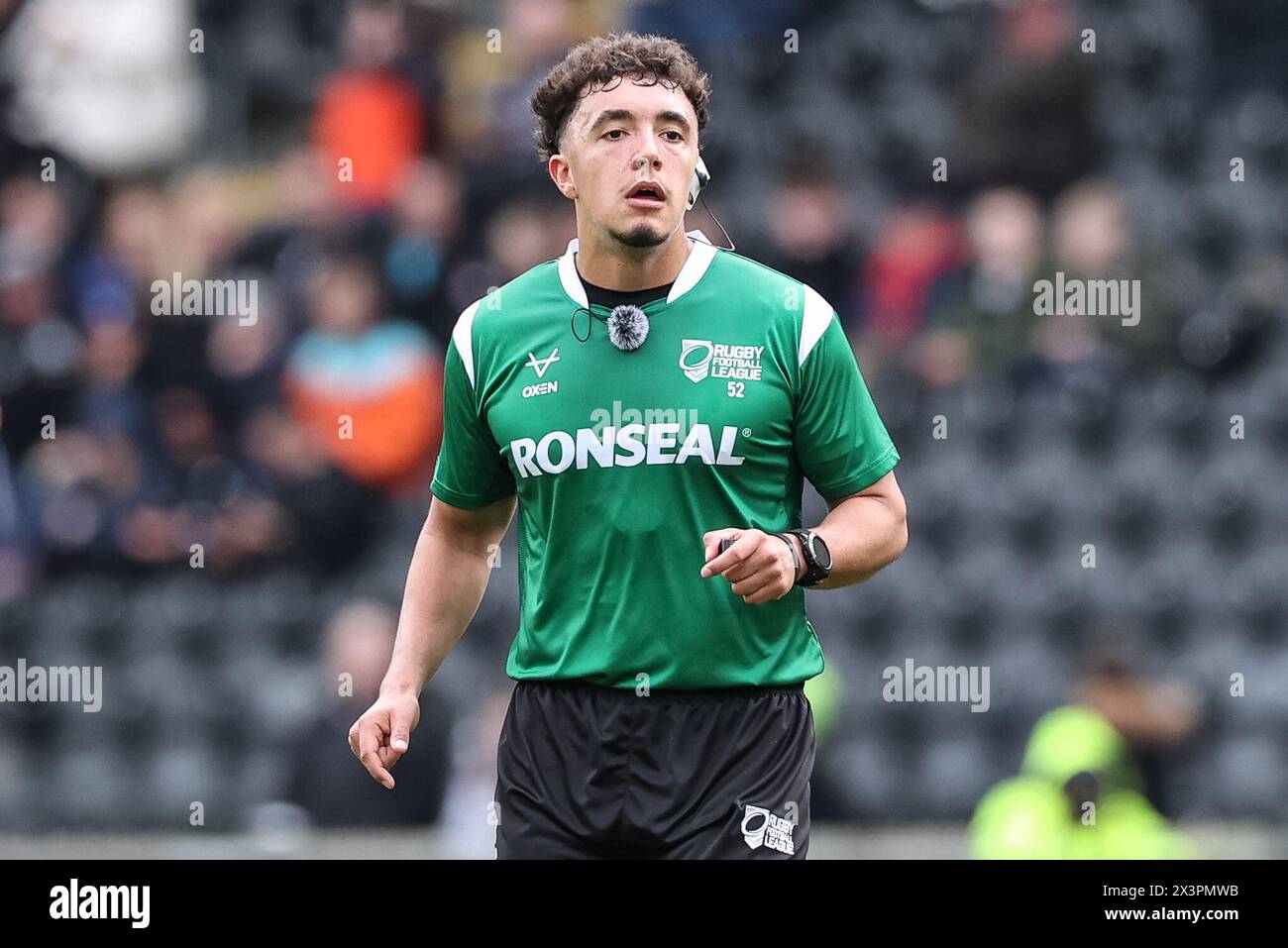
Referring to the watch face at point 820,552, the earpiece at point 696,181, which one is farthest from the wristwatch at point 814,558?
the earpiece at point 696,181

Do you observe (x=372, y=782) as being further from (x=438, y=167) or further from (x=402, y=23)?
(x=402, y=23)

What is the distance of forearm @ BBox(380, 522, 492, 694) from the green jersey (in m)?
0.24

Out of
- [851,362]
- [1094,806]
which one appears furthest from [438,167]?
[851,362]

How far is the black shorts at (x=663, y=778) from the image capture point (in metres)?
3.67

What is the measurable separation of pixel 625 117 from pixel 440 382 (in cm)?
444

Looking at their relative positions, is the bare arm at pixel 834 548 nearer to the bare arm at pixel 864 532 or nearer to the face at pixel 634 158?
the bare arm at pixel 864 532

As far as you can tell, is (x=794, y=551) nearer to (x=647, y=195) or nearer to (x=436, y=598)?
(x=647, y=195)

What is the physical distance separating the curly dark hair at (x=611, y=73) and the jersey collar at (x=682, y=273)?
0.27 metres

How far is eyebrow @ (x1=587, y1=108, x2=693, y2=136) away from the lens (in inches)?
153

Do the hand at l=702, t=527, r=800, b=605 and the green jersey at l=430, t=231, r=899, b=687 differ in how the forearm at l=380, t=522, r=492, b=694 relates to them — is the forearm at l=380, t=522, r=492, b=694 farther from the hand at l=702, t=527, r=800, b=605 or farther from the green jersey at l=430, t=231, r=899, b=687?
the hand at l=702, t=527, r=800, b=605

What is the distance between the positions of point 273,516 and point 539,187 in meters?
1.92

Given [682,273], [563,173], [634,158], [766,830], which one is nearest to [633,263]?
[682,273]

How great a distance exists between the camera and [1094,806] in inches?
275

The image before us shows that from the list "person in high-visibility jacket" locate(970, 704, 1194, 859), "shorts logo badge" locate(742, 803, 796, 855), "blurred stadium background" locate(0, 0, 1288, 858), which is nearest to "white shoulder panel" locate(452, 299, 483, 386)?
"shorts logo badge" locate(742, 803, 796, 855)
